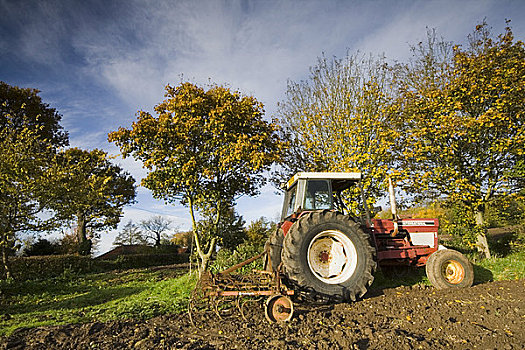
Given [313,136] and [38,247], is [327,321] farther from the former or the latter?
[38,247]

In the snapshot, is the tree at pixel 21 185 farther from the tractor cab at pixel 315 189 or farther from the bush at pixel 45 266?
the tractor cab at pixel 315 189

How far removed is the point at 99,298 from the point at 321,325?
5.89m

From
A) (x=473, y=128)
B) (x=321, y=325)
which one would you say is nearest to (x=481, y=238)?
(x=473, y=128)

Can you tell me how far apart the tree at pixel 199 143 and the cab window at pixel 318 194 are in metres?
2.58

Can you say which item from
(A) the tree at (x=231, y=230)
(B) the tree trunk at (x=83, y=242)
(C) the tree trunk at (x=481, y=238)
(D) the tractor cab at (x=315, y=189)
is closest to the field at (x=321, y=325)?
(D) the tractor cab at (x=315, y=189)

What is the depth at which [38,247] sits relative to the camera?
17.5 metres

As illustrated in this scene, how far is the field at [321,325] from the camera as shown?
340 centimetres

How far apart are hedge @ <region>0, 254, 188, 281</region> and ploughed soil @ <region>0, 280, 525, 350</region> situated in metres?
8.94

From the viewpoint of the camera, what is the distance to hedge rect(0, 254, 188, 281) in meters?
11.8

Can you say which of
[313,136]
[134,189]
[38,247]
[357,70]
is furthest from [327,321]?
[134,189]

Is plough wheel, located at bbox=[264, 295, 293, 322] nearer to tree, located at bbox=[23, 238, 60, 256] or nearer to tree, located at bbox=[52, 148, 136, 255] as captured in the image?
tree, located at bbox=[52, 148, 136, 255]

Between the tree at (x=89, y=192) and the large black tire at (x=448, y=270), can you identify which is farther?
the tree at (x=89, y=192)

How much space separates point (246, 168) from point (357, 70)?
5.31m

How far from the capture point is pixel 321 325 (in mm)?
4000
